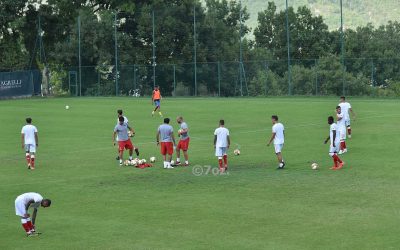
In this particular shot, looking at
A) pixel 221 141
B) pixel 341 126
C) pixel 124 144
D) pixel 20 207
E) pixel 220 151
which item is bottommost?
pixel 20 207

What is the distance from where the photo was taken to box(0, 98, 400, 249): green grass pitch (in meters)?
20.1

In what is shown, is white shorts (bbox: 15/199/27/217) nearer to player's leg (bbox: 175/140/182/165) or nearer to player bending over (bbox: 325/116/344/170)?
player's leg (bbox: 175/140/182/165)

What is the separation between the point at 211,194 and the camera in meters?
26.0

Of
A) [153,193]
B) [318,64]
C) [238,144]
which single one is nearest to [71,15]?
[318,64]

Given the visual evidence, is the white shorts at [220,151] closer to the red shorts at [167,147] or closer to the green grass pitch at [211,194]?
the green grass pitch at [211,194]

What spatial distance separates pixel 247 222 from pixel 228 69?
64193mm

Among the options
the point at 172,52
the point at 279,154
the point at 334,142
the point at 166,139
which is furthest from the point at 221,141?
the point at 172,52

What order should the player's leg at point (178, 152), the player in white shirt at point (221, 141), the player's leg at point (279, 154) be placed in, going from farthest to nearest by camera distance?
1. the player's leg at point (178, 152)
2. the player's leg at point (279, 154)
3. the player in white shirt at point (221, 141)

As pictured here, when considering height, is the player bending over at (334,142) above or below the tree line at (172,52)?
below

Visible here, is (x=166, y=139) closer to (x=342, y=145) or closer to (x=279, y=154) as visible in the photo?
(x=279, y=154)

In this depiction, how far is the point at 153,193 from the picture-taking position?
26.6 m

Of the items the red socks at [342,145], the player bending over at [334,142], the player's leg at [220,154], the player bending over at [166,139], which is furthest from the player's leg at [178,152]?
the red socks at [342,145]

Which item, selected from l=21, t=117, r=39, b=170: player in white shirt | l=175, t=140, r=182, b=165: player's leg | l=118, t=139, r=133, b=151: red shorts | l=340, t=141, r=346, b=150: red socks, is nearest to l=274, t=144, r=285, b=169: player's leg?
l=175, t=140, r=182, b=165: player's leg

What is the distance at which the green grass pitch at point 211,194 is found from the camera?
2011cm
